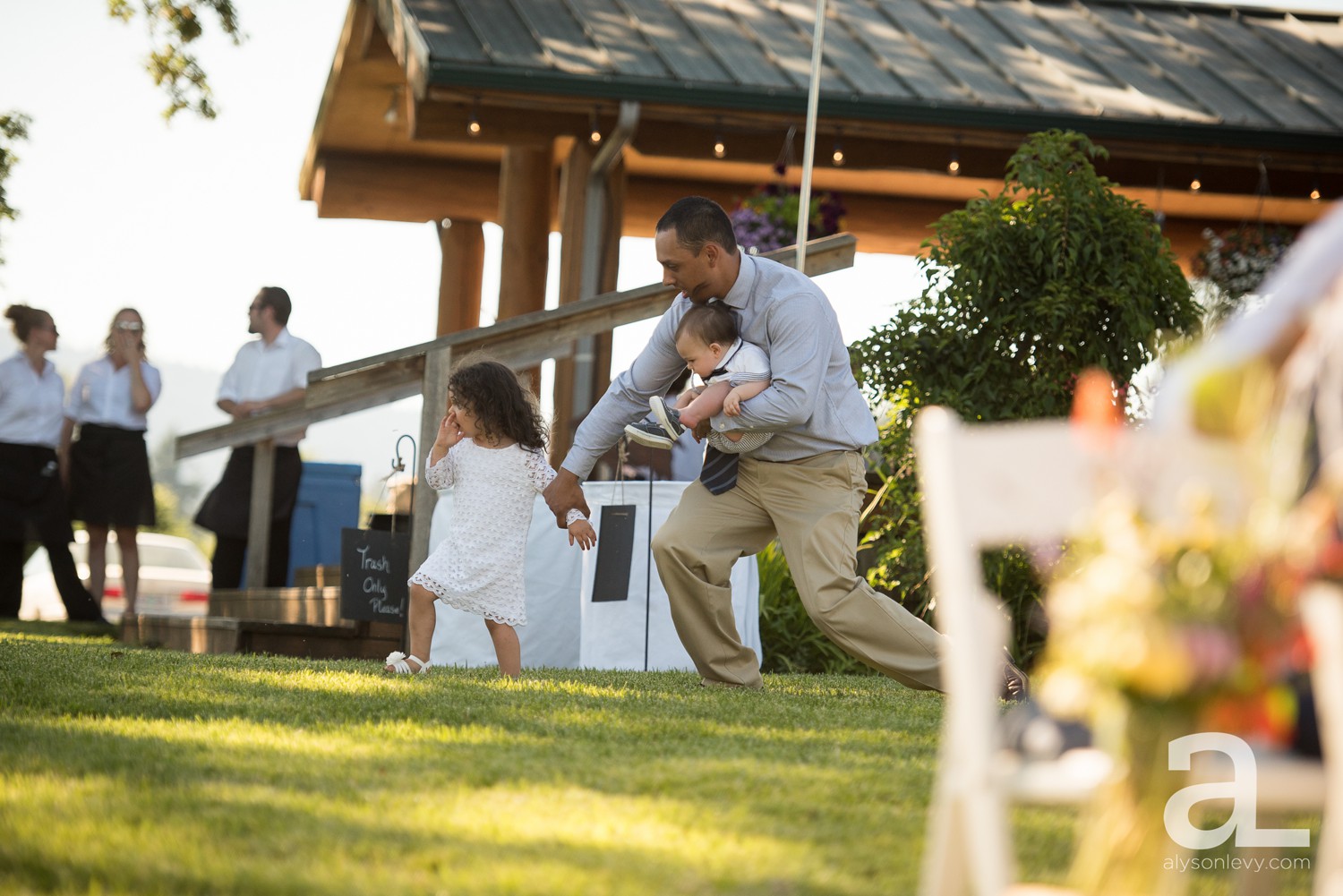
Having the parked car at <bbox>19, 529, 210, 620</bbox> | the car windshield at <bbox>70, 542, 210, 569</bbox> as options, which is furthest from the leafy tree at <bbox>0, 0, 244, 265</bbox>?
the car windshield at <bbox>70, 542, 210, 569</bbox>

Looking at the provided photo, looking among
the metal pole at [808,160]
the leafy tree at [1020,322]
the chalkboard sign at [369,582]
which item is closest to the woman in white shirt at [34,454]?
the chalkboard sign at [369,582]

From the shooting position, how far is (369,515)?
330 inches

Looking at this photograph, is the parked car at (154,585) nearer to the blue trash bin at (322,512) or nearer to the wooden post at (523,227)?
the wooden post at (523,227)

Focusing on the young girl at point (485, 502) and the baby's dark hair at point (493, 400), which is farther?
the baby's dark hair at point (493, 400)

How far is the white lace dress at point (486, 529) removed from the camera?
6023mm

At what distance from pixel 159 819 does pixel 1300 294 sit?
7.11ft

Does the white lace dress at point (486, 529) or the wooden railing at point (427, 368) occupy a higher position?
the wooden railing at point (427, 368)

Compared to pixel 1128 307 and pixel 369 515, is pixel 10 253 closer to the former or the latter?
pixel 369 515

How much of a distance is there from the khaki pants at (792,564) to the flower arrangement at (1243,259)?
21.3ft

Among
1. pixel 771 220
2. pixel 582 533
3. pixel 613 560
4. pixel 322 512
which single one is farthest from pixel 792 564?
pixel 322 512

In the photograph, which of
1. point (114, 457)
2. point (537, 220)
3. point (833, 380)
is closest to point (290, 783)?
point (833, 380)

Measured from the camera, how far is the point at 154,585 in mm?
30266

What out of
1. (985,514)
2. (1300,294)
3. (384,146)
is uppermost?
(384,146)

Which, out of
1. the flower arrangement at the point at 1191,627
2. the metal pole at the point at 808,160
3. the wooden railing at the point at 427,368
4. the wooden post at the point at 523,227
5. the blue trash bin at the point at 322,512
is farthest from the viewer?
the wooden post at the point at 523,227
